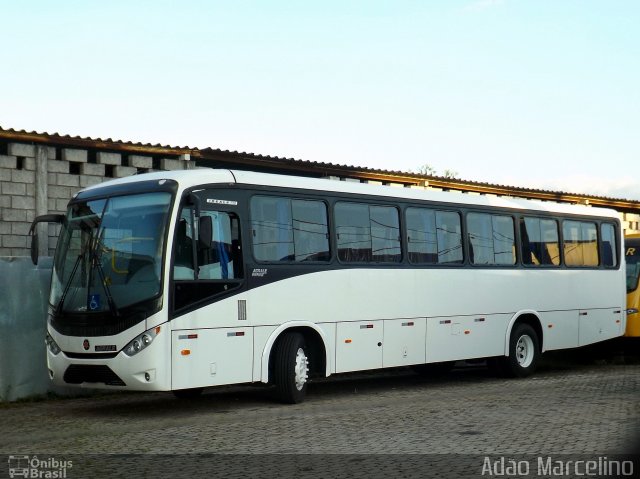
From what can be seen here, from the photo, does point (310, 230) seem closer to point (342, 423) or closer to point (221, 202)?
point (221, 202)

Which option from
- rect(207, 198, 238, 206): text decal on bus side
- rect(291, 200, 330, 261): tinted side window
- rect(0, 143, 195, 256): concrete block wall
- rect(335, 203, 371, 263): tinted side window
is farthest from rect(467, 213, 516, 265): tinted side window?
rect(0, 143, 195, 256): concrete block wall

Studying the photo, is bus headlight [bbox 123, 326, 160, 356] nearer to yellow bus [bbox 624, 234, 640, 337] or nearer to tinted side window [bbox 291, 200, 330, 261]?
tinted side window [bbox 291, 200, 330, 261]

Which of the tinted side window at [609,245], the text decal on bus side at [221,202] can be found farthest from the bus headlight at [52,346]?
the tinted side window at [609,245]

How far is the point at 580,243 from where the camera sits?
68.2 feet

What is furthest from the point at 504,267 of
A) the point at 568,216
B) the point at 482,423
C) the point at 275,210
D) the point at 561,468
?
the point at 561,468

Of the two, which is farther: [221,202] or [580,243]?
[580,243]

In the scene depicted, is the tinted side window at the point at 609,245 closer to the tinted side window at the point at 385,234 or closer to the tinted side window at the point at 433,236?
the tinted side window at the point at 433,236

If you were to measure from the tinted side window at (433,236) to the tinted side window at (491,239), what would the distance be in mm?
450

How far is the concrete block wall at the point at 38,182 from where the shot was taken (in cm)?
1709

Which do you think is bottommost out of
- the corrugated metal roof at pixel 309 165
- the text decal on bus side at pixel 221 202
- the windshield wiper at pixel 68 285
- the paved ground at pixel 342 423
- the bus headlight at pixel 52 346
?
the paved ground at pixel 342 423

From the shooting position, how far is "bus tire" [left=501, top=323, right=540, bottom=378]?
1862 centimetres

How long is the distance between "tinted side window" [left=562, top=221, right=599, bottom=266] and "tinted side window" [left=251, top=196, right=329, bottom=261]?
7401mm

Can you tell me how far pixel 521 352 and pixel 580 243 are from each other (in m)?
3.15

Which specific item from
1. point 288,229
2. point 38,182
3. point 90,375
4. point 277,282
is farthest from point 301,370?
point 38,182
